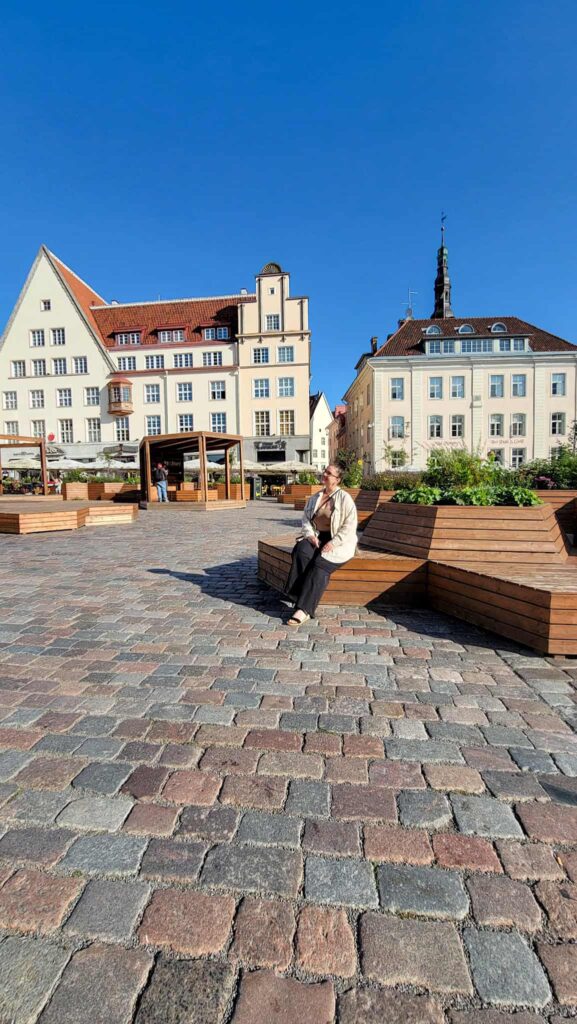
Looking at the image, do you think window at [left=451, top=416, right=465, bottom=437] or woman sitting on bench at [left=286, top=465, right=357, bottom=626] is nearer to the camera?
woman sitting on bench at [left=286, top=465, right=357, bottom=626]

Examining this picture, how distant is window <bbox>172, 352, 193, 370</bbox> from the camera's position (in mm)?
43625

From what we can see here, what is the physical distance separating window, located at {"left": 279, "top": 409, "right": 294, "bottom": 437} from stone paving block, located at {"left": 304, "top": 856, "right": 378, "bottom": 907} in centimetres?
4061

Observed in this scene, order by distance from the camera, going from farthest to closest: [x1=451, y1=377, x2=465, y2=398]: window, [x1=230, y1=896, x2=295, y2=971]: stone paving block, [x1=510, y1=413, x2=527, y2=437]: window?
[x1=510, y1=413, x2=527, y2=437]: window < [x1=451, y1=377, x2=465, y2=398]: window < [x1=230, y1=896, x2=295, y2=971]: stone paving block

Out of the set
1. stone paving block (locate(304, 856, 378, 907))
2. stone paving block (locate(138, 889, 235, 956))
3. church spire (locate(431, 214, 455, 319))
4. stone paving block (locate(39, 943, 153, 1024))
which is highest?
church spire (locate(431, 214, 455, 319))

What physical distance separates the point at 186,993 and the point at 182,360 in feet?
150

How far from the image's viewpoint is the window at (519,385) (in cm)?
4269

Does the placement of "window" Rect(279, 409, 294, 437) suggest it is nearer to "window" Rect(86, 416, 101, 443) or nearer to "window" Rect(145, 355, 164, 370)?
"window" Rect(145, 355, 164, 370)

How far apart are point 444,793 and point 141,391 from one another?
149ft

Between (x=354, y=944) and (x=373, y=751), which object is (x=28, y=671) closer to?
(x=373, y=751)

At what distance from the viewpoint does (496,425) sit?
43.6 meters

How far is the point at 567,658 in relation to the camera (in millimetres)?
3602

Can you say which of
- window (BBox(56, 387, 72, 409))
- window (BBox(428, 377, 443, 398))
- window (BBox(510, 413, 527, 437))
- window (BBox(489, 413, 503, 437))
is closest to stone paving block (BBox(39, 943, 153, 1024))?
window (BBox(428, 377, 443, 398))

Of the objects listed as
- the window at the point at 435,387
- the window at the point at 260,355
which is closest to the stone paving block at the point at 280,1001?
the window at the point at 260,355

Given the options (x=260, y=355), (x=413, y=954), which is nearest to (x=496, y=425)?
(x=260, y=355)
